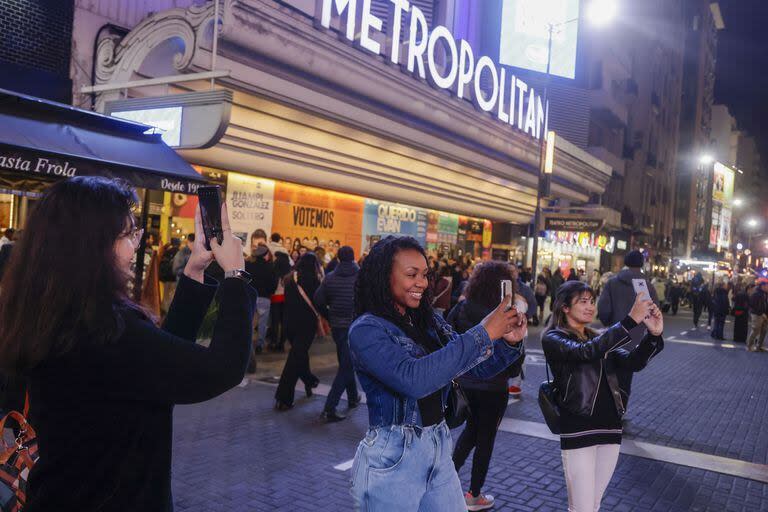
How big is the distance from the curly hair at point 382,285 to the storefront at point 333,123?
20.8ft

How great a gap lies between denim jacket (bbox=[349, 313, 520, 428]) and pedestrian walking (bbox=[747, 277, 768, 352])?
1623 centimetres

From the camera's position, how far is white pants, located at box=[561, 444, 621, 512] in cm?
380

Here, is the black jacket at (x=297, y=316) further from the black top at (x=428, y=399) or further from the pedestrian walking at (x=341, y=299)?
the black top at (x=428, y=399)

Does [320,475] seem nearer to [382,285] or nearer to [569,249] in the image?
[382,285]

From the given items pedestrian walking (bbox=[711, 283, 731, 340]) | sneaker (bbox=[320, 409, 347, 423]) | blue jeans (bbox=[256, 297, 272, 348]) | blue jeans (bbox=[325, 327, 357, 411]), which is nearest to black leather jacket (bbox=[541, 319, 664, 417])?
blue jeans (bbox=[325, 327, 357, 411])

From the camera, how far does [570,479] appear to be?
152 inches

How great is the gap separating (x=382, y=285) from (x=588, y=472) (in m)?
2.10

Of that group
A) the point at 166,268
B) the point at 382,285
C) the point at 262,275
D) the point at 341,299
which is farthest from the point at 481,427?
the point at 166,268

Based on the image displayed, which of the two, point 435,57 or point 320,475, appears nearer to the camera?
point 320,475

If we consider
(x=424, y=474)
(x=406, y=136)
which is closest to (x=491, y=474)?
(x=424, y=474)

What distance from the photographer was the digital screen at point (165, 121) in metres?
8.65

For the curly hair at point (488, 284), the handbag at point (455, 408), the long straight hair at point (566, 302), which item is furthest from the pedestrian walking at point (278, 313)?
the handbag at point (455, 408)

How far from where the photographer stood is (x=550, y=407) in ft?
13.1

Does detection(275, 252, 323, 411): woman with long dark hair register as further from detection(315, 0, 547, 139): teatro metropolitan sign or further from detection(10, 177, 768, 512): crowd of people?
detection(315, 0, 547, 139): teatro metropolitan sign
